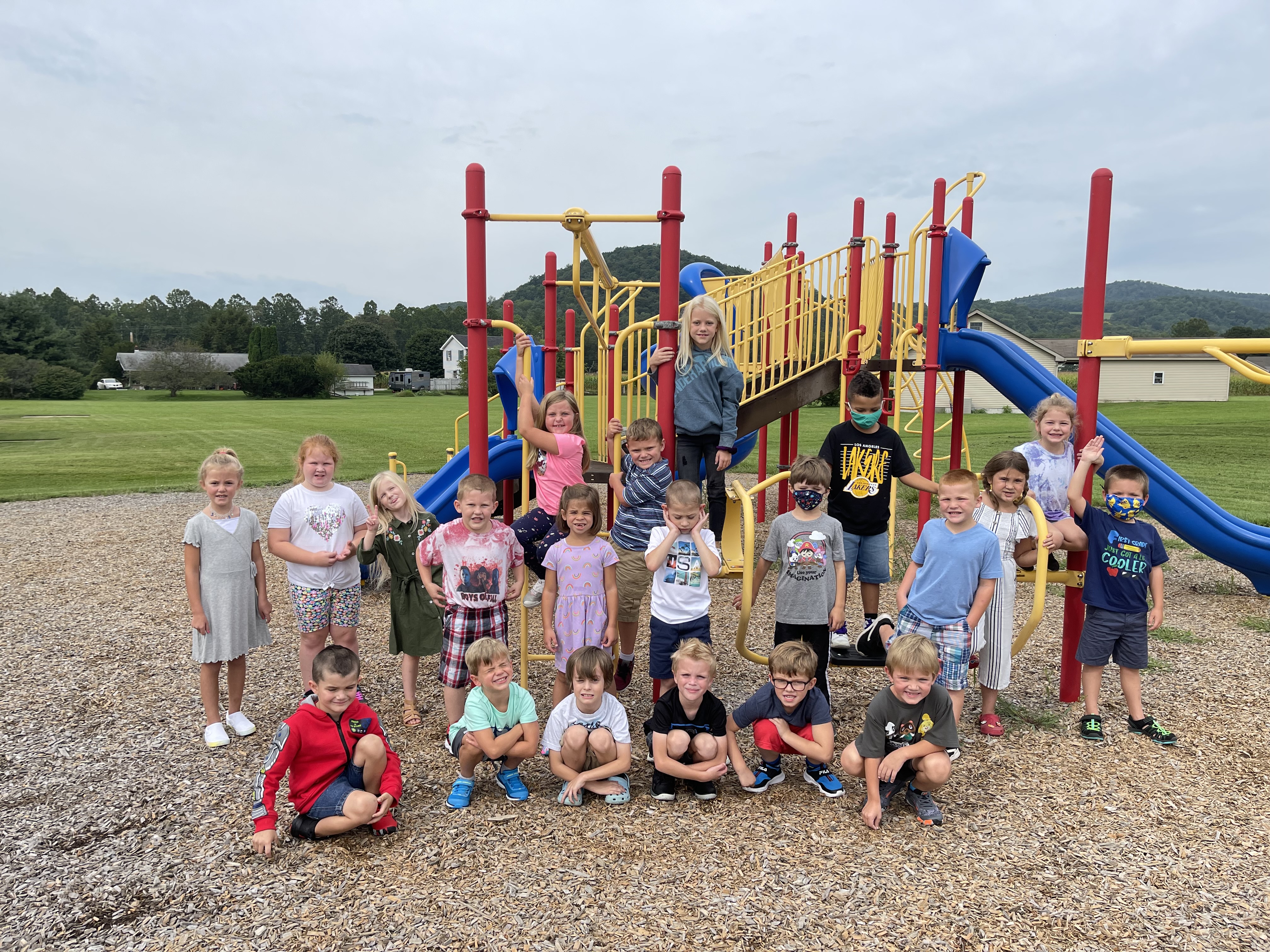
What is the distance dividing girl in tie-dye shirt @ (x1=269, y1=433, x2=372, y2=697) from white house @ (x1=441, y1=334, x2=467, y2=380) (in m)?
85.8

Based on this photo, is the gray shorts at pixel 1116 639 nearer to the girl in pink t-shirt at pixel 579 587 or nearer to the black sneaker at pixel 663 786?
the black sneaker at pixel 663 786

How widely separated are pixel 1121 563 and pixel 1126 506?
31 centimetres

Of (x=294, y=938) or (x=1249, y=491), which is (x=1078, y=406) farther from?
(x=1249, y=491)

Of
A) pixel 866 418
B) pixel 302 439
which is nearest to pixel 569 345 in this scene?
pixel 866 418

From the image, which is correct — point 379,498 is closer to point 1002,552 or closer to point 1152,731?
point 1002,552

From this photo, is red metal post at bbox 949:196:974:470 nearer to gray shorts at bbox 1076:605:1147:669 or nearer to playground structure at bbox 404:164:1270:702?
playground structure at bbox 404:164:1270:702

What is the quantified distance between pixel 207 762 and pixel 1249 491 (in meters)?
16.0

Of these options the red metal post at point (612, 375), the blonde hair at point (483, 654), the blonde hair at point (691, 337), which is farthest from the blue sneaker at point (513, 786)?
the blonde hair at point (691, 337)

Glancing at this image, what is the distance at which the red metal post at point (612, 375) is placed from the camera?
5.83 meters

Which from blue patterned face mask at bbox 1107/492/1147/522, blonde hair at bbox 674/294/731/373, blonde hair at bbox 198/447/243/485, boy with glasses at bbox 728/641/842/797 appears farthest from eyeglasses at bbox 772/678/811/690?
blonde hair at bbox 198/447/243/485

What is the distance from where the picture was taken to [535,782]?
3.83 metres

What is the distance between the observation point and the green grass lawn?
16062 mm

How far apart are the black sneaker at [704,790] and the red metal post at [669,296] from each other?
173cm

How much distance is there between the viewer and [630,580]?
457 centimetres
